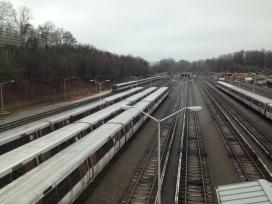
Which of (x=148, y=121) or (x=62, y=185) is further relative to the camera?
(x=148, y=121)

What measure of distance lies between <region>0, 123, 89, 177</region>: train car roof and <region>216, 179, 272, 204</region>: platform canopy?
11411mm

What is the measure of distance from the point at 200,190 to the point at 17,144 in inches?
581

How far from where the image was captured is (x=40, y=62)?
71688mm

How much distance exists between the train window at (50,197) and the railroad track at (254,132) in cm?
2003

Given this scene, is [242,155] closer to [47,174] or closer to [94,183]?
[94,183]

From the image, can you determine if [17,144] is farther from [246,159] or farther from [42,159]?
[246,159]

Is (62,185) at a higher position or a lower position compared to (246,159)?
higher

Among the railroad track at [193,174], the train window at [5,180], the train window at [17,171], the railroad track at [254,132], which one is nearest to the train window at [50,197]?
the train window at [5,180]

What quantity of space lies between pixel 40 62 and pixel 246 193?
68242 millimetres

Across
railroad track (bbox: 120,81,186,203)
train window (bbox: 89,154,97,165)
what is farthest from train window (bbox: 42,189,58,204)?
railroad track (bbox: 120,81,186,203)

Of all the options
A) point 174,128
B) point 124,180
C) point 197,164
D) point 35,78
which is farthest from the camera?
point 35,78

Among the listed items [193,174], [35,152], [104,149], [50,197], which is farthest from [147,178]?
[50,197]

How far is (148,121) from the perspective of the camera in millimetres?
42312

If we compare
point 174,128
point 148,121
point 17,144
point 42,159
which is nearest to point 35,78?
point 148,121
